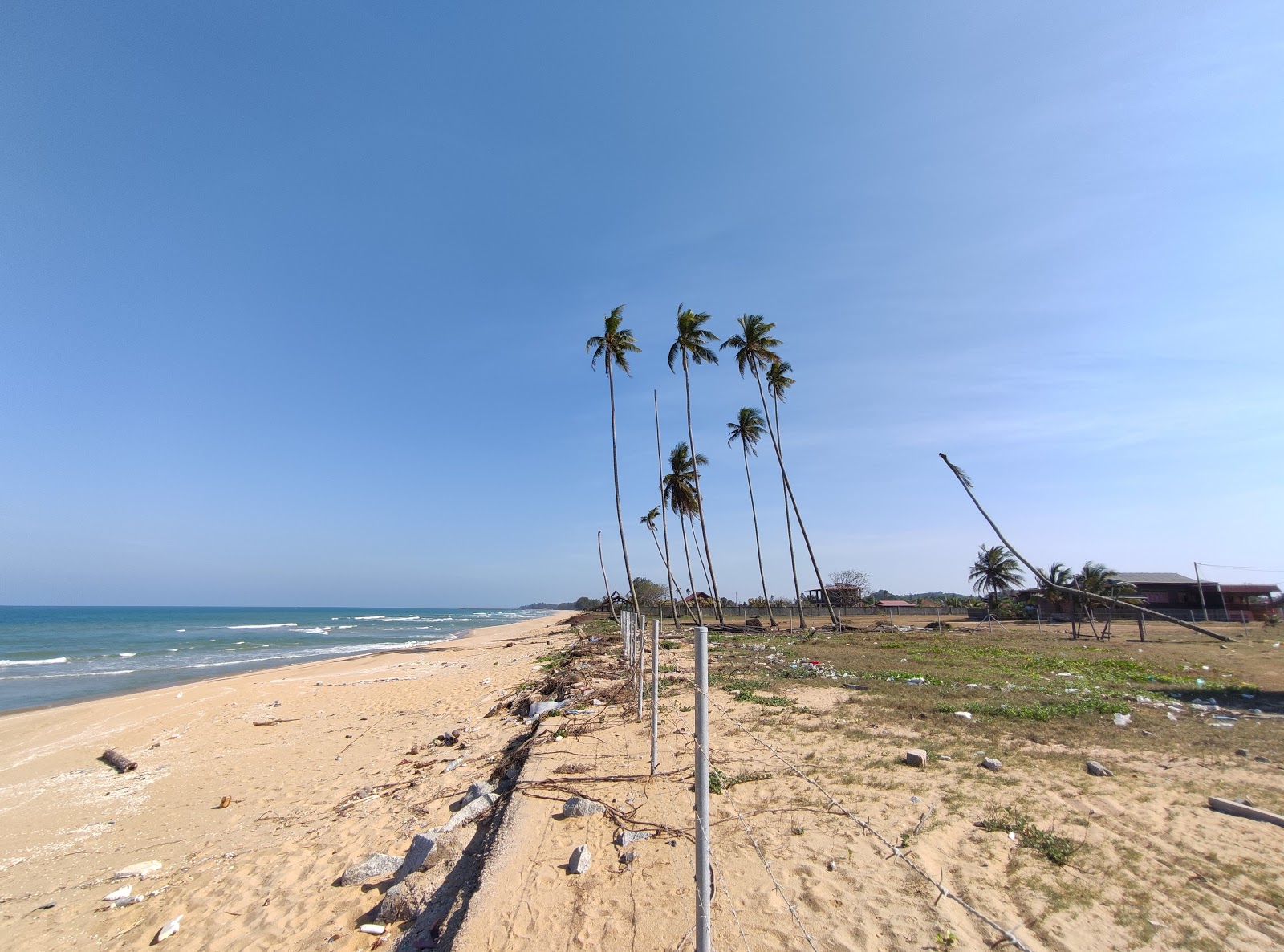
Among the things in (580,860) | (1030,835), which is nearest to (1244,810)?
(1030,835)

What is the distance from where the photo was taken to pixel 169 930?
450cm

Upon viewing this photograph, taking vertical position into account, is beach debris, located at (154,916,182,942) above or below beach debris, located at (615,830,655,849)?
below

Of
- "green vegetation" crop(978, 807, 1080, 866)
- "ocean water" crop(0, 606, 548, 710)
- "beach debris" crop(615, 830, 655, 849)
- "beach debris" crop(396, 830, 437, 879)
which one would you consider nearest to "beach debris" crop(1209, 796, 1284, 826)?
"green vegetation" crop(978, 807, 1080, 866)

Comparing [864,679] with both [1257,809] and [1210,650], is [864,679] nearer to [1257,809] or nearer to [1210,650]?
[1257,809]

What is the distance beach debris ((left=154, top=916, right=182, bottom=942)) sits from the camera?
14.6 ft

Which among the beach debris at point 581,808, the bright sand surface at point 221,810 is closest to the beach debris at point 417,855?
the bright sand surface at point 221,810

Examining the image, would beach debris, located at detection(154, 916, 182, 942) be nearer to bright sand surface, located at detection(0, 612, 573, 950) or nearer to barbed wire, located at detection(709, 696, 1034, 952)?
bright sand surface, located at detection(0, 612, 573, 950)

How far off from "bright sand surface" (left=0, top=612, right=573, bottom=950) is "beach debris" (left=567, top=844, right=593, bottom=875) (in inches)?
56.1

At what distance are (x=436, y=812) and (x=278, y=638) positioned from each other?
162 feet

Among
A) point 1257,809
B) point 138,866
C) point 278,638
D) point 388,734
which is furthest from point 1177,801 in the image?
point 278,638

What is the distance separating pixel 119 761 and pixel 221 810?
4263 millimetres

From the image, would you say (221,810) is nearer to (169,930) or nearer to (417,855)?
(169,930)

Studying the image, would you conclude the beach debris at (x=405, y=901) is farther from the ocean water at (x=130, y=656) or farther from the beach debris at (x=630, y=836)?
the ocean water at (x=130, y=656)

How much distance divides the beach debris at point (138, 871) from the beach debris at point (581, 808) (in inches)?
159
